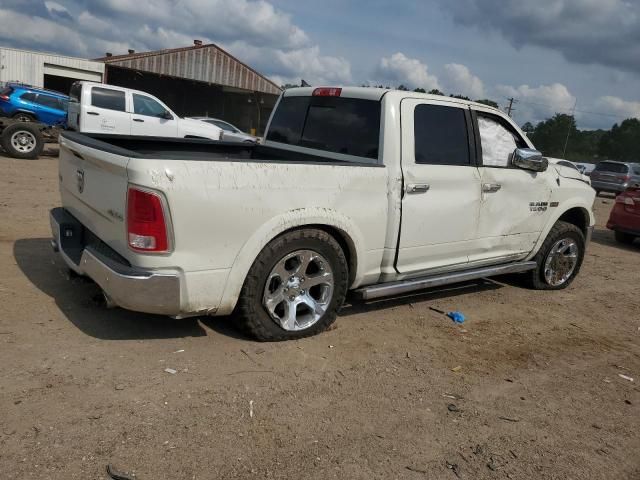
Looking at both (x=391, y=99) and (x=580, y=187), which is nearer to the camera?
(x=391, y=99)

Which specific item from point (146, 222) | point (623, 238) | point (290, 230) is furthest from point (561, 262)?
point (623, 238)

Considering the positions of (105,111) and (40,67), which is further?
(40,67)

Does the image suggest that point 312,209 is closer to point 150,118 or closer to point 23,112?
point 150,118

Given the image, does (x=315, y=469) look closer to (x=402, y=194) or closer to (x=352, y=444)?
(x=352, y=444)

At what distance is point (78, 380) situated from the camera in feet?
10.4

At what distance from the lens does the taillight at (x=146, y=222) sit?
10.2 ft

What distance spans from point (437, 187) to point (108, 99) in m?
11.2

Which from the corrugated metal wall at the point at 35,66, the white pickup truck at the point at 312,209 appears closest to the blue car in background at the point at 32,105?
the white pickup truck at the point at 312,209

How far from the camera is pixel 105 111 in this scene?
13180mm

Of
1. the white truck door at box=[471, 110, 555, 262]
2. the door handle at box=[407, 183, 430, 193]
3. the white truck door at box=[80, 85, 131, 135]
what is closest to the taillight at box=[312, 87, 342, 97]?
the door handle at box=[407, 183, 430, 193]

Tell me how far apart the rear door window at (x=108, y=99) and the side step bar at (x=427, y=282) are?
10965 millimetres

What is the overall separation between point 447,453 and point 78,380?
2.11 metres

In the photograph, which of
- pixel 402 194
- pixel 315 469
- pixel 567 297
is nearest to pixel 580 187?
pixel 567 297

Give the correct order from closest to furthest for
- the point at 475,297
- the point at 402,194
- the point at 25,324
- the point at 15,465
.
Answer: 1. the point at 15,465
2. the point at 25,324
3. the point at 402,194
4. the point at 475,297
